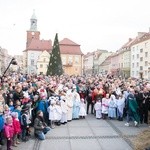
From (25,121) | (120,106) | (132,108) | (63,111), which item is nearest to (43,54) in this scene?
(120,106)

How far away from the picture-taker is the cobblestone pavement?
1120 centimetres

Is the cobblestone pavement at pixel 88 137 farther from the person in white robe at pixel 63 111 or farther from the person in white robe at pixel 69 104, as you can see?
the person in white robe at pixel 69 104

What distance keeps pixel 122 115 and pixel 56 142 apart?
5748mm

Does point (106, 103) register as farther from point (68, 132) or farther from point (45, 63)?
point (45, 63)

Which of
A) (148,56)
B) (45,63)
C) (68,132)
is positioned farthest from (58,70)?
(45,63)

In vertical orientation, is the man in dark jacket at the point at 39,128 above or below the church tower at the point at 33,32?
below

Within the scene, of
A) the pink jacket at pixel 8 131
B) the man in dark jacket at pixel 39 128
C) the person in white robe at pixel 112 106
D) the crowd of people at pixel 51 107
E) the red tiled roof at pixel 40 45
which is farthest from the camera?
the red tiled roof at pixel 40 45

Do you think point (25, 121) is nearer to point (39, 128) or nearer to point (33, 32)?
point (39, 128)

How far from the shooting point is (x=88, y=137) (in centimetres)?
1258

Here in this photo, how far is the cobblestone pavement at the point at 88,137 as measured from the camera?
11195 millimetres

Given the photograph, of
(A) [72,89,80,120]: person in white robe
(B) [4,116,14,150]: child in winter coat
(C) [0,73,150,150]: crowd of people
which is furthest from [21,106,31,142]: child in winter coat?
(A) [72,89,80,120]: person in white robe

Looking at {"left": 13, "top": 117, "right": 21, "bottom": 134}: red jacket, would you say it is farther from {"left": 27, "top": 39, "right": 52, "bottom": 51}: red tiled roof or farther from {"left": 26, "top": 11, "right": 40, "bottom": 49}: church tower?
{"left": 26, "top": 11, "right": 40, "bottom": 49}: church tower

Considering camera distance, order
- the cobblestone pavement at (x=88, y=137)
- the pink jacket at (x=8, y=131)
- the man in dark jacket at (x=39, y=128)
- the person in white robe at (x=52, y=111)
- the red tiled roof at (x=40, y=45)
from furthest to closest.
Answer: the red tiled roof at (x=40, y=45), the person in white robe at (x=52, y=111), the man in dark jacket at (x=39, y=128), the cobblestone pavement at (x=88, y=137), the pink jacket at (x=8, y=131)

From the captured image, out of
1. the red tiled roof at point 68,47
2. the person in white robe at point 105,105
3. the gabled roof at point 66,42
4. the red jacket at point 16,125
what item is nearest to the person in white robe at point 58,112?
the person in white robe at point 105,105
